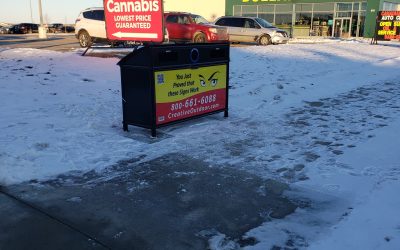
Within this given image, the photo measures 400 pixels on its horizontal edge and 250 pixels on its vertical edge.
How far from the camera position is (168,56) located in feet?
19.9

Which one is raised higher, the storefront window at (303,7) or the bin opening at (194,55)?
the storefront window at (303,7)

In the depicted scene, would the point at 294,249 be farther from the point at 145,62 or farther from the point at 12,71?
the point at 12,71

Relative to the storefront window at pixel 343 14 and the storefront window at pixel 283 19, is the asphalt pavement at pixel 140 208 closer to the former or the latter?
the storefront window at pixel 343 14

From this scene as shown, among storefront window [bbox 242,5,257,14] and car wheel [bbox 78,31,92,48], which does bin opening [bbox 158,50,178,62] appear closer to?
car wheel [bbox 78,31,92,48]

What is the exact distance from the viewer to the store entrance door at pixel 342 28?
3775 cm

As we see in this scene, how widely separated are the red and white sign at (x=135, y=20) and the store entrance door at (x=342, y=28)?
34.2 metres

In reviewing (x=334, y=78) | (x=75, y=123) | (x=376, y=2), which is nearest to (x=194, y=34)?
(x=334, y=78)

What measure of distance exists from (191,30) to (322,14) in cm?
2420

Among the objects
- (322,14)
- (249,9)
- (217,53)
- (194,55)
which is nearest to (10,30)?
(249,9)

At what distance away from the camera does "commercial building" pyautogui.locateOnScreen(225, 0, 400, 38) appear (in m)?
36.5

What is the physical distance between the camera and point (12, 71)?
1048 cm

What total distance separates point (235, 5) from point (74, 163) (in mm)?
41838

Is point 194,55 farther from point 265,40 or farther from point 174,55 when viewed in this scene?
point 265,40

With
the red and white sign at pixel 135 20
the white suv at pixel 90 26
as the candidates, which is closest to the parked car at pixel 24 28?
the white suv at pixel 90 26
